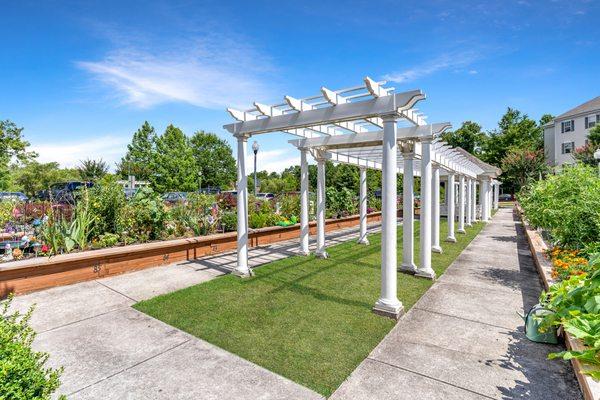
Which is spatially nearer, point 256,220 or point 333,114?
point 333,114

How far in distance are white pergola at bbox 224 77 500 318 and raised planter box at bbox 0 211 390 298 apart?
217 cm

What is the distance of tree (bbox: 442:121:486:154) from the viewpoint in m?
45.1

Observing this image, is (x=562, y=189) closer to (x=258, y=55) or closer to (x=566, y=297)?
(x=566, y=297)

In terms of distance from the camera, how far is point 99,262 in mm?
6109

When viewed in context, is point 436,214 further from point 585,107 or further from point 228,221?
point 585,107

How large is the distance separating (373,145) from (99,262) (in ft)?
20.2

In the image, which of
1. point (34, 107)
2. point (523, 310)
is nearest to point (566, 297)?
point (523, 310)

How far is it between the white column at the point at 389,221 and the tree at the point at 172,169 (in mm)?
32240

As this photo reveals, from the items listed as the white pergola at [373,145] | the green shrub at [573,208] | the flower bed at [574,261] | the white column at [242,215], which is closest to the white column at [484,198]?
the white pergola at [373,145]

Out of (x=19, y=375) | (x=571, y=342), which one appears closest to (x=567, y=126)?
(x=571, y=342)

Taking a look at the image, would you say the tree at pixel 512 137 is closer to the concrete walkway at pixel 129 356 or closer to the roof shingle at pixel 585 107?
the roof shingle at pixel 585 107

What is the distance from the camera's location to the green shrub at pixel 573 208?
17.1 ft

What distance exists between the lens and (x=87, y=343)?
3559mm

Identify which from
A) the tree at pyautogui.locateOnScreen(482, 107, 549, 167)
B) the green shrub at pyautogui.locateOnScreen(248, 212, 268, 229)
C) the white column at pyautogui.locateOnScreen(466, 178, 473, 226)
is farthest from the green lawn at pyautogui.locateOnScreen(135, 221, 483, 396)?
the tree at pyautogui.locateOnScreen(482, 107, 549, 167)
